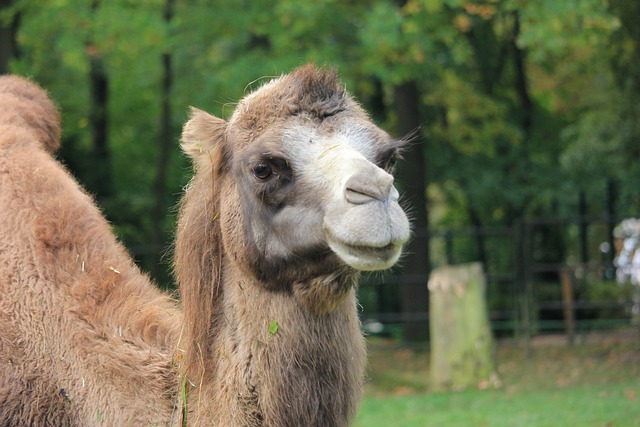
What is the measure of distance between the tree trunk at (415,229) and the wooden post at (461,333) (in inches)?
118

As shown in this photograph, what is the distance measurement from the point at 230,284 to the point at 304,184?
542 millimetres

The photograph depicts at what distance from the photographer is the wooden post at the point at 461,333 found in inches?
464

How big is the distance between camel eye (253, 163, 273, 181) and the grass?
6.17 metres

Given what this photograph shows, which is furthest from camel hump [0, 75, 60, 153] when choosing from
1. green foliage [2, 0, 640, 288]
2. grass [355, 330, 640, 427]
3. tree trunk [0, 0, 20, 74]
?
tree trunk [0, 0, 20, 74]

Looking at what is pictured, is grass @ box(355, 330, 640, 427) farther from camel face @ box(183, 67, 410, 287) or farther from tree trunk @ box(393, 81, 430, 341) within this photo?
camel face @ box(183, 67, 410, 287)

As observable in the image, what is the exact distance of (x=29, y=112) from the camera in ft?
16.6

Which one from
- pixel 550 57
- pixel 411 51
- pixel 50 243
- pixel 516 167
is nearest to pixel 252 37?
pixel 411 51

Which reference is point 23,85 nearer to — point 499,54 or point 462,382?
point 462,382

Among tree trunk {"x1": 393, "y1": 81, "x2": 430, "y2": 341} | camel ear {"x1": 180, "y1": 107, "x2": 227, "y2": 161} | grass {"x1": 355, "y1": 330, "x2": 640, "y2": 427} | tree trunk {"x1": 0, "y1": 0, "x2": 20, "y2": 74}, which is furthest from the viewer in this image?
tree trunk {"x1": 393, "y1": 81, "x2": 430, "y2": 341}

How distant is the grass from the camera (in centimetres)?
950

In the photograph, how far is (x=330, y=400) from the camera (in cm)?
351

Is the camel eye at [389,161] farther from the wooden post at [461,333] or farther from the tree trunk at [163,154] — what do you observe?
the tree trunk at [163,154]

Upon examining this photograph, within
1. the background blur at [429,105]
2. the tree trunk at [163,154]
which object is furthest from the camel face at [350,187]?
the tree trunk at [163,154]

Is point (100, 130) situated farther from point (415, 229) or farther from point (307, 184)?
point (307, 184)
